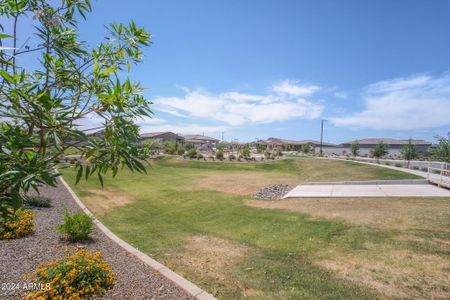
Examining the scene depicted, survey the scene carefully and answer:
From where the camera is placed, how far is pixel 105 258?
489 cm

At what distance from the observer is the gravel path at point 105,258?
3688 millimetres

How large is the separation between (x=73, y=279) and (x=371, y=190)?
41.5 ft

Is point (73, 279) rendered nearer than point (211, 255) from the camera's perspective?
Yes

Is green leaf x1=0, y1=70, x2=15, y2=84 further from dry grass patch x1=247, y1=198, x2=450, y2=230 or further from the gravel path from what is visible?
dry grass patch x1=247, y1=198, x2=450, y2=230

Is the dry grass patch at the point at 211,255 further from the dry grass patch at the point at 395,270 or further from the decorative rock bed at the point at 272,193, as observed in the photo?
the decorative rock bed at the point at 272,193

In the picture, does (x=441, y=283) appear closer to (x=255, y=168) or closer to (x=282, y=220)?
(x=282, y=220)

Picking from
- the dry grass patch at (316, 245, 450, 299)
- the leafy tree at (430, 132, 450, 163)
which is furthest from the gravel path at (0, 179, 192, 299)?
the leafy tree at (430, 132, 450, 163)

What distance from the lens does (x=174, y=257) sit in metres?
5.48

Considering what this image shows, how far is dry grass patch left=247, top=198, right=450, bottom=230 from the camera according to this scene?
7.10m

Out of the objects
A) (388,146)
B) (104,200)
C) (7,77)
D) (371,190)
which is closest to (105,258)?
(7,77)

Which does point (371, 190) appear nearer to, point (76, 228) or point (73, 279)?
point (76, 228)

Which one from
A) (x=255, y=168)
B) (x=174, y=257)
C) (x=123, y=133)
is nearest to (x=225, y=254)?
(x=174, y=257)

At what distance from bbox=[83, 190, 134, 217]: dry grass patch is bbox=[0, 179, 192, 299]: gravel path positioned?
350cm

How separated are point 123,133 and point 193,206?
32.1 ft
